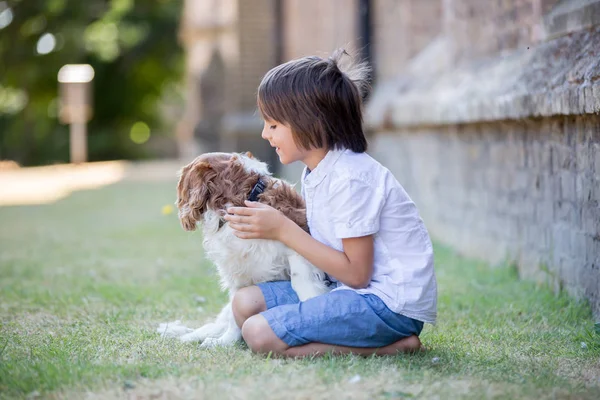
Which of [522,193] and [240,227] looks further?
[522,193]

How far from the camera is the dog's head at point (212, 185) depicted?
3.80 metres

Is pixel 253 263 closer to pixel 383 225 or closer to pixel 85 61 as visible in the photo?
pixel 383 225

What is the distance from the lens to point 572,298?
5137 mm

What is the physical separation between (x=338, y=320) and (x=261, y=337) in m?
0.36

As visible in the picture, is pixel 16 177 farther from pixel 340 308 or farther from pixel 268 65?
pixel 340 308

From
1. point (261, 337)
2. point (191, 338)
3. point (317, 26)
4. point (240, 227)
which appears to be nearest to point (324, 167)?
point (240, 227)

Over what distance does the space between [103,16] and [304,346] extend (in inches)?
1251

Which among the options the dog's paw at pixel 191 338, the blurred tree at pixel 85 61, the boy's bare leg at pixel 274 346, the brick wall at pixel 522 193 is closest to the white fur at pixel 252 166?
the boy's bare leg at pixel 274 346

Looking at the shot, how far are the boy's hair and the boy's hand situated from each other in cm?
34

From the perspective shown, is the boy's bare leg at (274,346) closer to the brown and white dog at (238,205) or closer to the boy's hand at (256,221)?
the brown and white dog at (238,205)

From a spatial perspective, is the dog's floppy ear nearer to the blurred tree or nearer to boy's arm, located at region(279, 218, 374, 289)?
boy's arm, located at region(279, 218, 374, 289)

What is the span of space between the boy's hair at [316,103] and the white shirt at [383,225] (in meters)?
0.08

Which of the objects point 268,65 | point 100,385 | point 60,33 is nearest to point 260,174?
point 100,385

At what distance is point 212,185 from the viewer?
3.82m
